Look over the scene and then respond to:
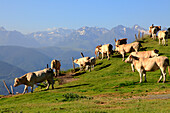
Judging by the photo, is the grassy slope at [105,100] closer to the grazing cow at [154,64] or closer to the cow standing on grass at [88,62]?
the grazing cow at [154,64]

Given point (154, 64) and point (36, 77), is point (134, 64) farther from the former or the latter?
point (36, 77)

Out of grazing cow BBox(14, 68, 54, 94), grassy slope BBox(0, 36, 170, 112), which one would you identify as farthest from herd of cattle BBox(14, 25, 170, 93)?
grassy slope BBox(0, 36, 170, 112)

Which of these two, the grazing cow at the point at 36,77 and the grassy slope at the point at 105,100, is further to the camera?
the grazing cow at the point at 36,77

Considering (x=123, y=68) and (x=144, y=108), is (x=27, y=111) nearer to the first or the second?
(x=144, y=108)

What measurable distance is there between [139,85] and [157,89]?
3.66m

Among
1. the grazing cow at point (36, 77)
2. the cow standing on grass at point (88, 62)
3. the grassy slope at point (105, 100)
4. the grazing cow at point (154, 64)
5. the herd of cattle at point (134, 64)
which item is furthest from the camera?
the cow standing on grass at point (88, 62)

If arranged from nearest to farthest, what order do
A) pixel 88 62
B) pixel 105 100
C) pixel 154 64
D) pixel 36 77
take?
1. pixel 105 100
2. pixel 154 64
3. pixel 36 77
4. pixel 88 62

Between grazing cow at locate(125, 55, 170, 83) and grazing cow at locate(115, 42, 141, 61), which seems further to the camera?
grazing cow at locate(115, 42, 141, 61)

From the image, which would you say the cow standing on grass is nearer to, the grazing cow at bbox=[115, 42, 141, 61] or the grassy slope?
the grazing cow at bbox=[115, 42, 141, 61]

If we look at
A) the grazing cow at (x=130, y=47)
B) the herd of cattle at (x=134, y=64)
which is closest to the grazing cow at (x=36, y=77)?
the herd of cattle at (x=134, y=64)

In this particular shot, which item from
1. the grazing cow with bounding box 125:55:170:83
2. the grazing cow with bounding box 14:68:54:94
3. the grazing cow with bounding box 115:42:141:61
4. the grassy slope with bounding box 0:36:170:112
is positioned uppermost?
the grazing cow with bounding box 115:42:141:61

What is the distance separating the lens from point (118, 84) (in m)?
29.0

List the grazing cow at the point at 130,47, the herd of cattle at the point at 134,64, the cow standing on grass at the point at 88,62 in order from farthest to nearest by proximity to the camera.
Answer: the cow standing on grass at the point at 88,62 < the grazing cow at the point at 130,47 < the herd of cattle at the point at 134,64

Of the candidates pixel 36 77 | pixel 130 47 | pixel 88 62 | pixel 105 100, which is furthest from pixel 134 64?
pixel 88 62
